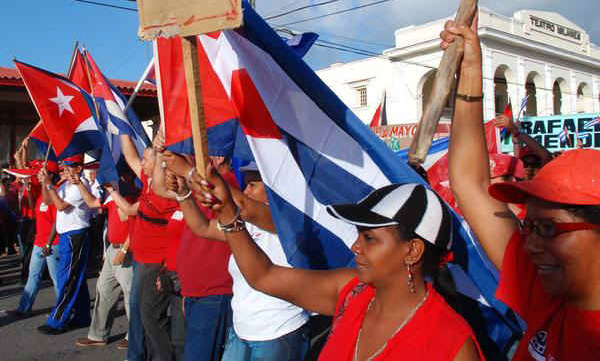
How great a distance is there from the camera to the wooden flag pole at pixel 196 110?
76.9 inches

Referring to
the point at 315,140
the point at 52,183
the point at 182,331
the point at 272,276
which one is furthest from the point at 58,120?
the point at 272,276

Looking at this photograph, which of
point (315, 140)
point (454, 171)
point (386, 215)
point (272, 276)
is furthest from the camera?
point (315, 140)

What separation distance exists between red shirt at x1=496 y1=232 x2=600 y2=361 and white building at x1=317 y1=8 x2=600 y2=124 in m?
23.1

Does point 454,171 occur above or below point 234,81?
below

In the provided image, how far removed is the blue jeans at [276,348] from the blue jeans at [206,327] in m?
0.47

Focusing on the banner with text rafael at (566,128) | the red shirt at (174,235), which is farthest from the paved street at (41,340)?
the banner with text rafael at (566,128)

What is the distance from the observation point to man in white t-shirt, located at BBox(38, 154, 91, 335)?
236 inches

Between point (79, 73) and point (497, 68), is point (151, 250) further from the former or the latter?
point (497, 68)

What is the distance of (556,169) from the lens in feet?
5.01

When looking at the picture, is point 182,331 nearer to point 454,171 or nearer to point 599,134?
point 454,171

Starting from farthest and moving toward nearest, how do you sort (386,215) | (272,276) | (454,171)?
(272,276), (454,171), (386,215)

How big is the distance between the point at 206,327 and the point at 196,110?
207 cm

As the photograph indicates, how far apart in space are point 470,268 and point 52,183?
540 cm

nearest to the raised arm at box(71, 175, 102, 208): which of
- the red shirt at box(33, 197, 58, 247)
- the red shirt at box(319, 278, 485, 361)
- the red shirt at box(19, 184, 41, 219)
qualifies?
the red shirt at box(33, 197, 58, 247)
